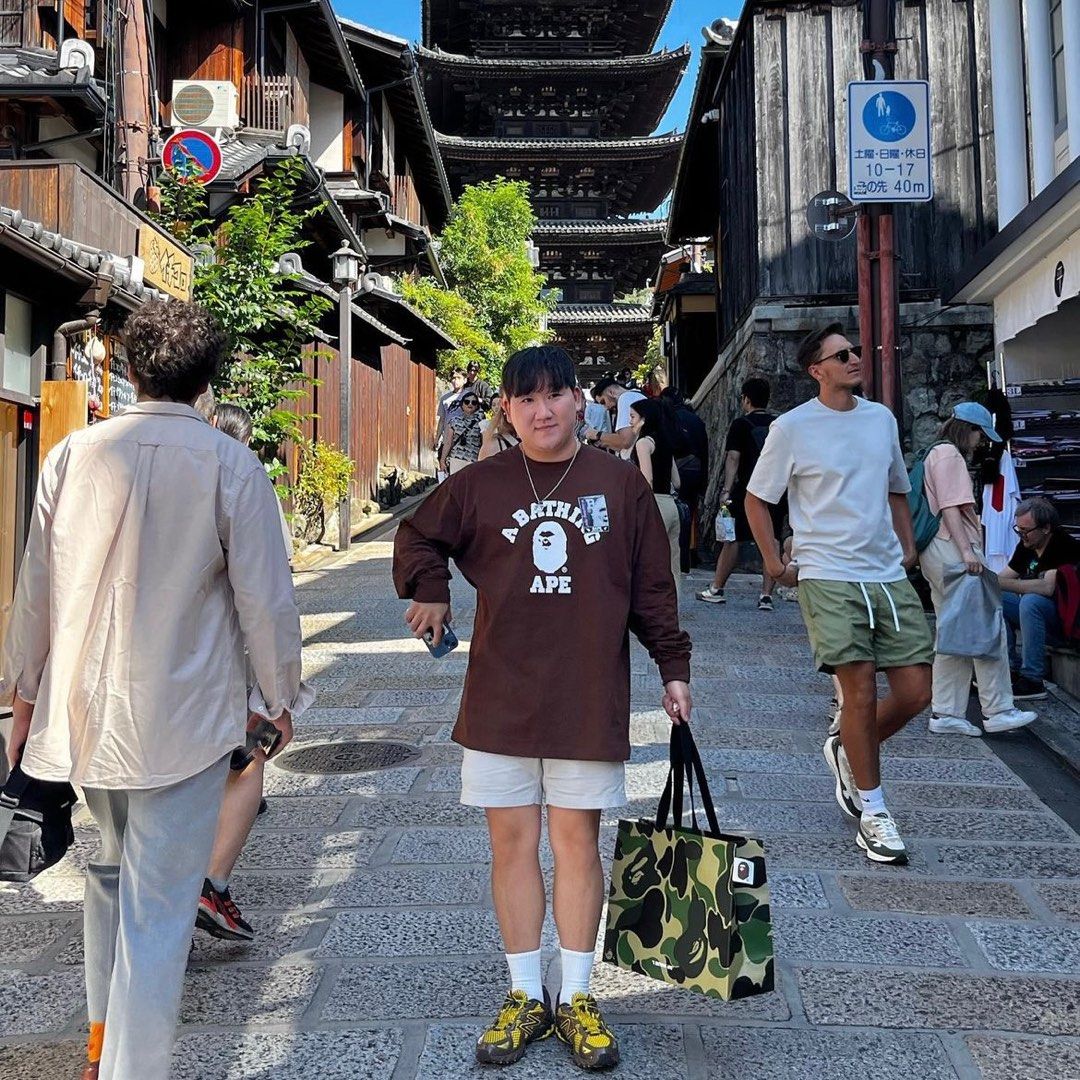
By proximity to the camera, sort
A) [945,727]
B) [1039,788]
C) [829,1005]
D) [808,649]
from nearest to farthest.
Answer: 1. [829,1005]
2. [1039,788]
3. [945,727]
4. [808,649]

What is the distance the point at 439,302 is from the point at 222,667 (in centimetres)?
2793

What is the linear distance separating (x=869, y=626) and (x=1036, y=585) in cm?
318

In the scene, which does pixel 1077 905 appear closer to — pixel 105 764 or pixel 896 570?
pixel 896 570

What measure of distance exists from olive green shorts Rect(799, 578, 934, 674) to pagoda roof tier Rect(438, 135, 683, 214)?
1429 inches

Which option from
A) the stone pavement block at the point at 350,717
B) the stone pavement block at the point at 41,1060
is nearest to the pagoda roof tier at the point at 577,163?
the stone pavement block at the point at 350,717

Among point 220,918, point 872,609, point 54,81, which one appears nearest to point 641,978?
point 220,918

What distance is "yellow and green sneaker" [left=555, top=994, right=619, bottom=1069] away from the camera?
8.68 ft

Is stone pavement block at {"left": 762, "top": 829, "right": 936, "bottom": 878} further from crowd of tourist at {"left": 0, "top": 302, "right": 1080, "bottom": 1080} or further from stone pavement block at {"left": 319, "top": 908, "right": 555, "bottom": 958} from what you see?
crowd of tourist at {"left": 0, "top": 302, "right": 1080, "bottom": 1080}

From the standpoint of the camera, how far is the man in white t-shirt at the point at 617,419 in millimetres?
8578

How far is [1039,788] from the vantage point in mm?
5230

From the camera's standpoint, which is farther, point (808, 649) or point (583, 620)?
point (808, 649)

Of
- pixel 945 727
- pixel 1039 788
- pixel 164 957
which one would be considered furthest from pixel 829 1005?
pixel 945 727

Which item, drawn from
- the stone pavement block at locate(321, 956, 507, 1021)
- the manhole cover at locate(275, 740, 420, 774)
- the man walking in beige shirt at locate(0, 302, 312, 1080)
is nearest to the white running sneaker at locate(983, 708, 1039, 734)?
the manhole cover at locate(275, 740, 420, 774)

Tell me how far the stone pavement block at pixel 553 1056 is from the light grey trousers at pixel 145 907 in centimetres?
66
